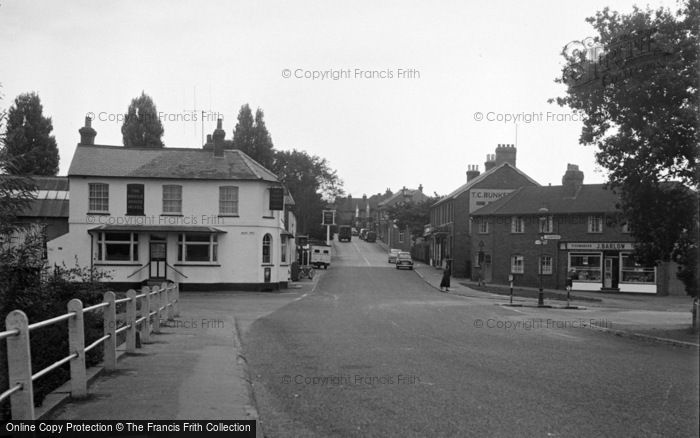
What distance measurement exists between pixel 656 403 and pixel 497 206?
49.5m

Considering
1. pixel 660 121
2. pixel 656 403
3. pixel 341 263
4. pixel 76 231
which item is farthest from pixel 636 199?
pixel 341 263

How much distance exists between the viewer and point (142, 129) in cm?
6981

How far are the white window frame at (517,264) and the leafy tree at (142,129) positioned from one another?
3664 centimetres

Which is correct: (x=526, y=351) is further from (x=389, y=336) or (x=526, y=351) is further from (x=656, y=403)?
(x=656, y=403)

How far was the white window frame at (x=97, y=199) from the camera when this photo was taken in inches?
1561

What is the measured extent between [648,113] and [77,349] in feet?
53.7

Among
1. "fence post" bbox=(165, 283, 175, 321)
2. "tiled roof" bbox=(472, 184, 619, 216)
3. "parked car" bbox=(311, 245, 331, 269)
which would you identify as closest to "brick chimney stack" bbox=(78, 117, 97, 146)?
"fence post" bbox=(165, 283, 175, 321)

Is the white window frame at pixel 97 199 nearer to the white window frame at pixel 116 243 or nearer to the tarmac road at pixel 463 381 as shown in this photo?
the white window frame at pixel 116 243

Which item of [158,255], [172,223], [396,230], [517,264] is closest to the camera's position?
[158,255]

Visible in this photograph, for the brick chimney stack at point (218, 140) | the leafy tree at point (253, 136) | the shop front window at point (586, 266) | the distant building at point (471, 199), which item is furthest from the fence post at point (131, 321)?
the leafy tree at point (253, 136)

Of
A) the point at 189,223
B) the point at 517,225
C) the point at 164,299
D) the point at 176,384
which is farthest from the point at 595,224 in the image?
the point at 176,384

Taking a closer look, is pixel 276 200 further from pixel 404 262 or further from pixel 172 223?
pixel 404 262

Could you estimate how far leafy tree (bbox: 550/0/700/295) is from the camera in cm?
1827

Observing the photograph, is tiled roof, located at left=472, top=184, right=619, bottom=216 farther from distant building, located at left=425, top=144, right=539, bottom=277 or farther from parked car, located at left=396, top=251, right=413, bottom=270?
parked car, located at left=396, top=251, right=413, bottom=270
